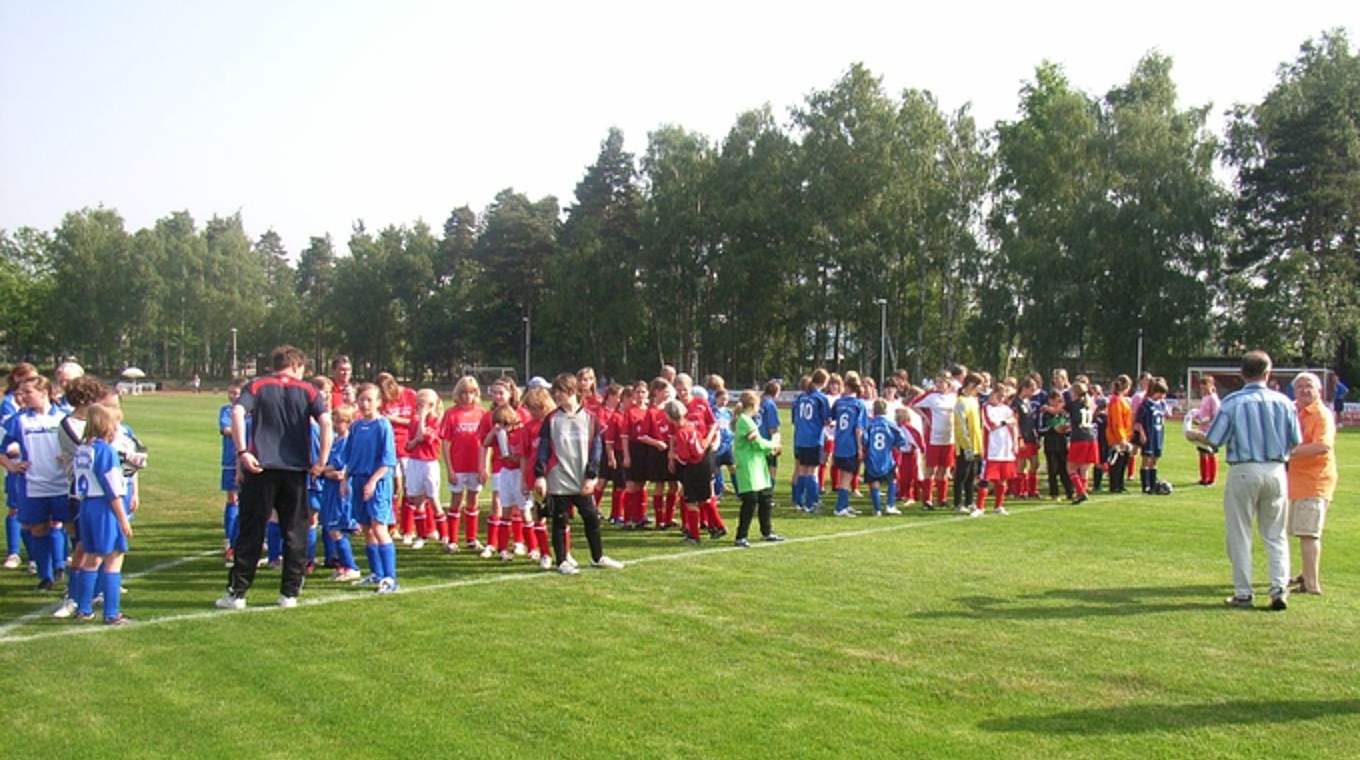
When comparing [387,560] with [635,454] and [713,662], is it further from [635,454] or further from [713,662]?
[635,454]

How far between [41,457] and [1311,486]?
11.0 metres

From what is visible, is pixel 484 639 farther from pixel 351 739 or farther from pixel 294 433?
pixel 294 433

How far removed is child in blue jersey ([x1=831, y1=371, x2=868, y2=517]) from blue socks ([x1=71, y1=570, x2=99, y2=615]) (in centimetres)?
929

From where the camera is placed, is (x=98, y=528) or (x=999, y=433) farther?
(x=999, y=433)

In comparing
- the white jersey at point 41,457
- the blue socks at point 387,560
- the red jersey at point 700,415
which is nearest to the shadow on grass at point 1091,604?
the red jersey at point 700,415

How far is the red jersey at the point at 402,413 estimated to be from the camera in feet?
37.8

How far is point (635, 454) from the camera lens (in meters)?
13.1

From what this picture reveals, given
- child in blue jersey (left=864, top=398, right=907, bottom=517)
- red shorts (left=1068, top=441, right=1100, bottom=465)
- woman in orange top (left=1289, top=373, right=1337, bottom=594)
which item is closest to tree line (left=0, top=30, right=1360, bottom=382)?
red shorts (left=1068, top=441, right=1100, bottom=465)

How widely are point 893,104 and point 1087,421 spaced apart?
43515mm

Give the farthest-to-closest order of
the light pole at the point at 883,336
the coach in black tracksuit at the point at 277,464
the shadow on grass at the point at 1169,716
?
the light pole at the point at 883,336
the coach in black tracksuit at the point at 277,464
the shadow on grass at the point at 1169,716

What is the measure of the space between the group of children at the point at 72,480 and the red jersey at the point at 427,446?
9.03 feet

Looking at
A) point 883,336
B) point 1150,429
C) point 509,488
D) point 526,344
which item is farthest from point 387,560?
point 526,344

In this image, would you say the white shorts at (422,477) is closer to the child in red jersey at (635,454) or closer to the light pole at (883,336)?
the child in red jersey at (635,454)

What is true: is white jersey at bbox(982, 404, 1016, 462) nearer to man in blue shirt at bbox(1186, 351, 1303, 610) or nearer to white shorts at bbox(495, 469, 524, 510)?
man in blue shirt at bbox(1186, 351, 1303, 610)
